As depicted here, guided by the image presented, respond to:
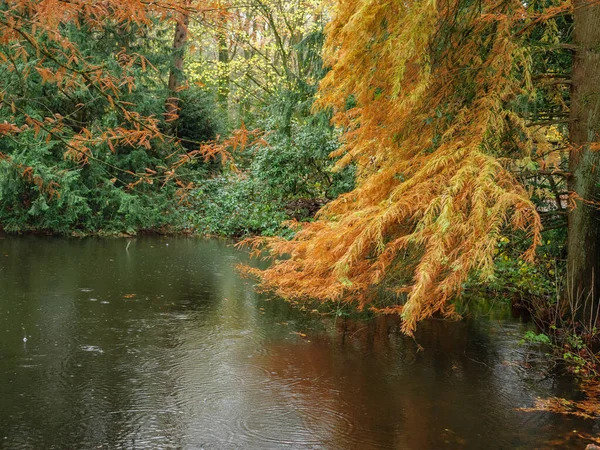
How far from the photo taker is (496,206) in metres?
4.50

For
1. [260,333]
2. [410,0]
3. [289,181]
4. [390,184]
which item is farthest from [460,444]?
[289,181]

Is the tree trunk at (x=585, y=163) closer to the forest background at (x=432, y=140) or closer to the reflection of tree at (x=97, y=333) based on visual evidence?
the forest background at (x=432, y=140)

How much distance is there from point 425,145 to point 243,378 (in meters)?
2.69

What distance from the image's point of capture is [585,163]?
230 inches

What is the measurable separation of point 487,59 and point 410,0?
887 millimetres

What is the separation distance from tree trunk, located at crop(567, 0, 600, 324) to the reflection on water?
3.26 feet

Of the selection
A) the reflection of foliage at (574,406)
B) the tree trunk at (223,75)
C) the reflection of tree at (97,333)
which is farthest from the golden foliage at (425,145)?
the tree trunk at (223,75)

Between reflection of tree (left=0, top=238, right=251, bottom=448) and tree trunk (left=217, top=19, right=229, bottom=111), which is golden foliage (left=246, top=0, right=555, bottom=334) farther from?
tree trunk (left=217, top=19, right=229, bottom=111)

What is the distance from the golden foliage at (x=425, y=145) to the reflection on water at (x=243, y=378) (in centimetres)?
70

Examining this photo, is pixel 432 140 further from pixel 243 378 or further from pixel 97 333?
pixel 97 333

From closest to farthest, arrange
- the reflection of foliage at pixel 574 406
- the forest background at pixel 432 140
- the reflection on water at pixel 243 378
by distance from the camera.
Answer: the forest background at pixel 432 140
the reflection on water at pixel 243 378
the reflection of foliage at pixel 574 406

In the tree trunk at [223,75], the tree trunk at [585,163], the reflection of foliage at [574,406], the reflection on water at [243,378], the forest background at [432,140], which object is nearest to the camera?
the forest background at [432,140]

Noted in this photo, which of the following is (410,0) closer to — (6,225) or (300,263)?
(300,263)

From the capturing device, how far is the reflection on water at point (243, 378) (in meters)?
4.32
